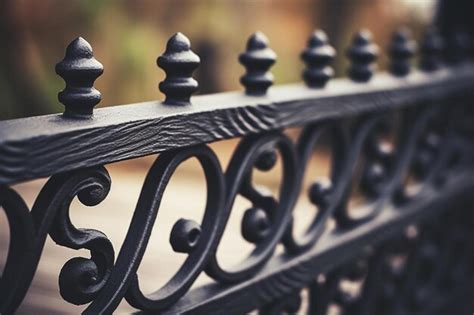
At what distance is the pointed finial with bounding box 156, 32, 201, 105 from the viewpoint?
124cm

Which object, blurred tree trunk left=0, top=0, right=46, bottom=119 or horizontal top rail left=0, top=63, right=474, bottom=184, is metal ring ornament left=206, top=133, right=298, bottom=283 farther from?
blurred tree trunk left=0, top=0, right=46, bottom=119

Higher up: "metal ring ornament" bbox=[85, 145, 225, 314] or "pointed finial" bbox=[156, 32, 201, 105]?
"pointed finial" bbox=[156, 32, 201, 105]

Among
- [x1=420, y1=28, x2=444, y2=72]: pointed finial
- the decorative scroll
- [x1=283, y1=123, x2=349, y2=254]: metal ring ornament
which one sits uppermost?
[x1=420, y1=28, x2=444, y2=72]: pointed finial

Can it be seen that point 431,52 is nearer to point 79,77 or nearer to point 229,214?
point 229,214

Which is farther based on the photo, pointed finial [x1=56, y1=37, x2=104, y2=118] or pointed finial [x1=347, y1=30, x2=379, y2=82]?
pointed finial [x1=347, y1=30, x2=379, y2=82]

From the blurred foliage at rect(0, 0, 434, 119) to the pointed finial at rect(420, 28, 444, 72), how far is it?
4.09m

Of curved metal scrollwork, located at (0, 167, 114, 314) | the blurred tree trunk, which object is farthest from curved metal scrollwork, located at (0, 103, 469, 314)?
the blurred tree trunk

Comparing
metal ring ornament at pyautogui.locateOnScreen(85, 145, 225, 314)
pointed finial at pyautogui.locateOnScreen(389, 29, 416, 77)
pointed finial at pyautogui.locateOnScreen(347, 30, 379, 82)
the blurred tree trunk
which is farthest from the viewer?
the blurred tree trunk

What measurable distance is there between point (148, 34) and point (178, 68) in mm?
6270

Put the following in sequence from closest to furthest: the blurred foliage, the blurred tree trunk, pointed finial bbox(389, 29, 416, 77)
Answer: pointed finial bbox(389, 29, 416, 77) < the blurred tree trunk < the blurred foliage

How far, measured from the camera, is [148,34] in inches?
290

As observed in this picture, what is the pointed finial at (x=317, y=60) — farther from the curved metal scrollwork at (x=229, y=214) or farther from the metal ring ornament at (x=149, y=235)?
the metal ring ornament at (x=149, y=235)

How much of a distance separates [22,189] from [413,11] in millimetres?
3687

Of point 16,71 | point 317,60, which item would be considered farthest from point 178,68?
point 16,71
